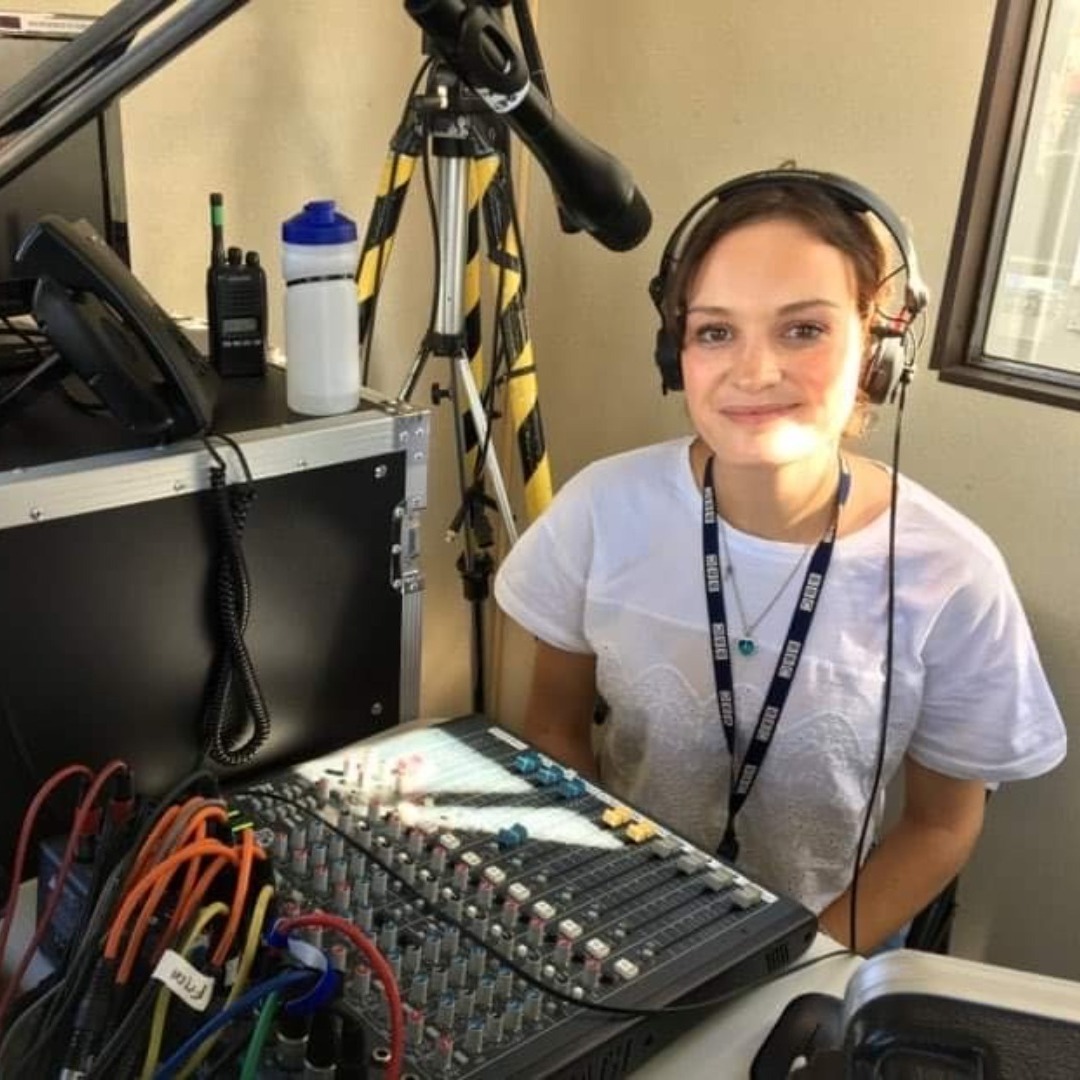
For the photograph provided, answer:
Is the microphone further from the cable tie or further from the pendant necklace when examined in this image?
the cable tie

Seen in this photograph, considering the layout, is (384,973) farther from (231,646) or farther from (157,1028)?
(231,646)

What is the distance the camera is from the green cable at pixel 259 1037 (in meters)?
0.65

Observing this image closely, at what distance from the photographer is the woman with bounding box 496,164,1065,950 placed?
1113 mm

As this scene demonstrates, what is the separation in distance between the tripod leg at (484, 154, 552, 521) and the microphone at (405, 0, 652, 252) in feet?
2.44

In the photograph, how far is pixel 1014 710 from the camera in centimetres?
114

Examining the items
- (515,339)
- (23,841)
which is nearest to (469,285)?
Result: (515,339)

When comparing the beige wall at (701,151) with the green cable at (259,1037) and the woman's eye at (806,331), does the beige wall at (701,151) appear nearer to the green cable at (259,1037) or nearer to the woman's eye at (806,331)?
the woman's eye at (806,331)

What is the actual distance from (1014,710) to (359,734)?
615 mm

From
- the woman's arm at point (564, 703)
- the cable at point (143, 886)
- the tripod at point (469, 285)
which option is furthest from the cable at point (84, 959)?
the tripod at point (469, 285)

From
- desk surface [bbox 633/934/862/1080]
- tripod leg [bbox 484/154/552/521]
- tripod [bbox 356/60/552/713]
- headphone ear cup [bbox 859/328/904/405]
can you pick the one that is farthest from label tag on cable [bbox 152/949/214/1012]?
tripod leg [bbox 484/154/552/521]

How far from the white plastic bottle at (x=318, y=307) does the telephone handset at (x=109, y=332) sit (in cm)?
12

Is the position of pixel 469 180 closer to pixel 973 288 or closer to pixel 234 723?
pixel 973 288

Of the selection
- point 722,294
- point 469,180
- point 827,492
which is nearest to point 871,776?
point 827,492

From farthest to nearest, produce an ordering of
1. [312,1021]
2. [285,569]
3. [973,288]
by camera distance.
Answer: [973,288] → [285,569] → [312,1021]
